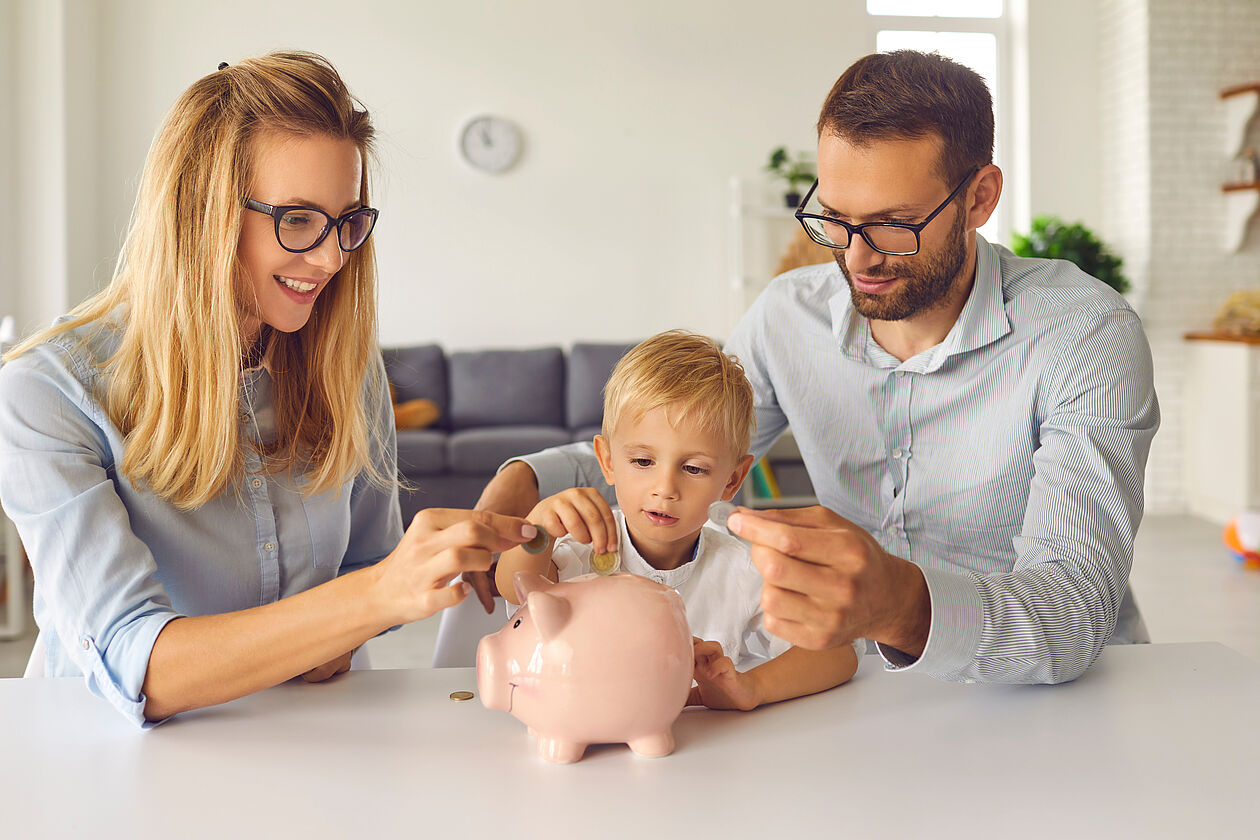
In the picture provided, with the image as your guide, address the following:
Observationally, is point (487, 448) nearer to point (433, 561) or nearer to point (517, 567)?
point (517, 567)

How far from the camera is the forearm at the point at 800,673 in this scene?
1.02 metres

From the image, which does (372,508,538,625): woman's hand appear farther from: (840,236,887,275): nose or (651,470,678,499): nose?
(840,236,887,275): nose

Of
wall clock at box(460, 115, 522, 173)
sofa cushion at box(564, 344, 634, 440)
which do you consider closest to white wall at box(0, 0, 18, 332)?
wall clock at box(460, 115, 522, 173)

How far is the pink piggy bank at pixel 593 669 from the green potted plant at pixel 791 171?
17.0ft

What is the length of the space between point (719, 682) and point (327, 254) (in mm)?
641

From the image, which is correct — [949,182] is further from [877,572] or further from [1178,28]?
[1178,28]

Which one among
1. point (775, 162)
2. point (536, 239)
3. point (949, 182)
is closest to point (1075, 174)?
point (775, 162)

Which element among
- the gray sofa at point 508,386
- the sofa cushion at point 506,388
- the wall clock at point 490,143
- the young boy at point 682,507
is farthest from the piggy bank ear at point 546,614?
the wall clock at point 490,143

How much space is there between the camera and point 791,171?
5.99 meters

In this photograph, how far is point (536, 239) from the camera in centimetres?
605

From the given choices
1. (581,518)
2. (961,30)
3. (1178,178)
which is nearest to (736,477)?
(581,518)

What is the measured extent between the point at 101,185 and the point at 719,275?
3.55m

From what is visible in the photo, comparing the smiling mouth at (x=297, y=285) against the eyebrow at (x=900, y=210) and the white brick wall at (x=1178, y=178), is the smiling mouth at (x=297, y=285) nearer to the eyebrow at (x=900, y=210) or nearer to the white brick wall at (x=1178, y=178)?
the eyebrow at (x=900, y=210)

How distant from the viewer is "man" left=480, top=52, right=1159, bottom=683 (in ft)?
3.69
